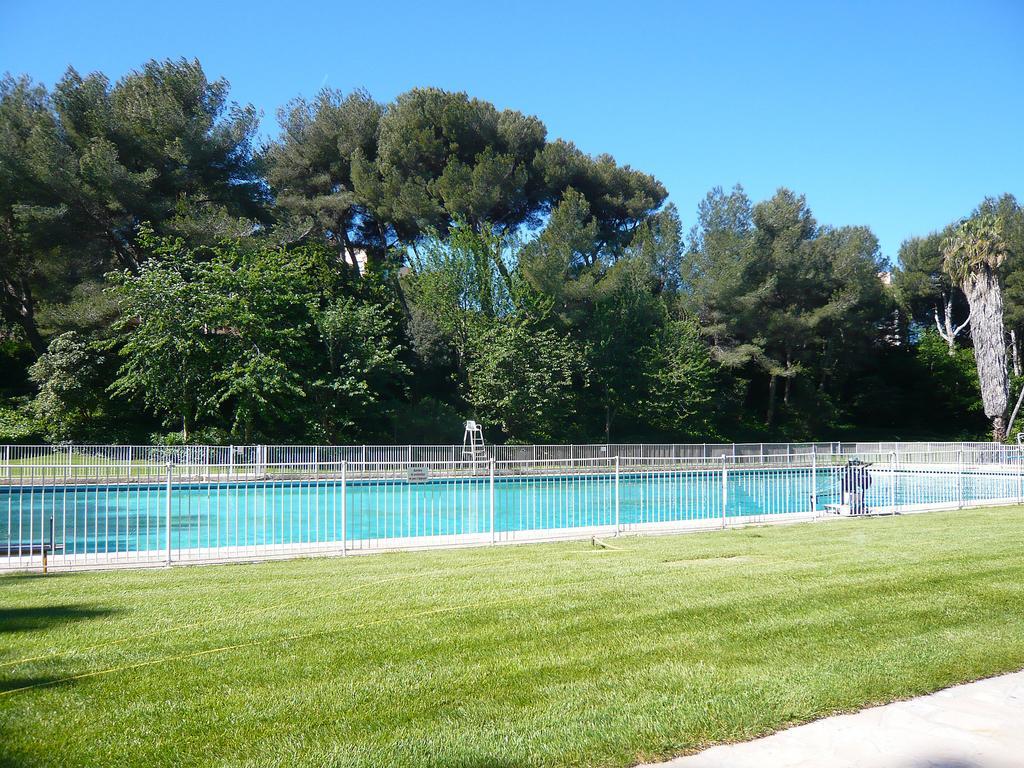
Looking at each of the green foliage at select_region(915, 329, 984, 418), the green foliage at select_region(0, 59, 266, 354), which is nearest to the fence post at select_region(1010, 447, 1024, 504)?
the green foliage at select_region(0, 59, 266, 354)

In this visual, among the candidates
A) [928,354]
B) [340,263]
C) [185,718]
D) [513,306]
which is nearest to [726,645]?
[185,718]

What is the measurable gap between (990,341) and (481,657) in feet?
150

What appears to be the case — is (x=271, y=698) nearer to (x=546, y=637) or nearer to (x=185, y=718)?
(x=185, y=718)

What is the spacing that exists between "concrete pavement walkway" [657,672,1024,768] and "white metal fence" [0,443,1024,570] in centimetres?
871

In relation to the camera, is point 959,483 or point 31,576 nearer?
point 31,576

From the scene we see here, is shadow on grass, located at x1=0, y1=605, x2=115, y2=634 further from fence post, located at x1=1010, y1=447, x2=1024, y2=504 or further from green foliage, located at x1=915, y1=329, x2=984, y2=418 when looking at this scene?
green foliage, located at x1=915, y1=329, x2=984, y2=418

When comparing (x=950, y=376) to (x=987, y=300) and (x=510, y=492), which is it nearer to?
(x=987, y=300)

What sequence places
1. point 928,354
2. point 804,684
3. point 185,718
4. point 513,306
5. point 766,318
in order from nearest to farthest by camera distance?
point 185,718
point 804,684
point 513,306
point 766,318
point 928,354

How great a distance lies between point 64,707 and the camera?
401cm

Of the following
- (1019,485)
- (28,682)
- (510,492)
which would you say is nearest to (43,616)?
(28,682)

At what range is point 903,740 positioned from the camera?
3.84 m

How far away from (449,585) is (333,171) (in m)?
38.7

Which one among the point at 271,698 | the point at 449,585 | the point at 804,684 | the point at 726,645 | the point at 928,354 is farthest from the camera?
the point at 928,354

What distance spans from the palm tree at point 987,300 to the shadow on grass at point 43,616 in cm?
4600
